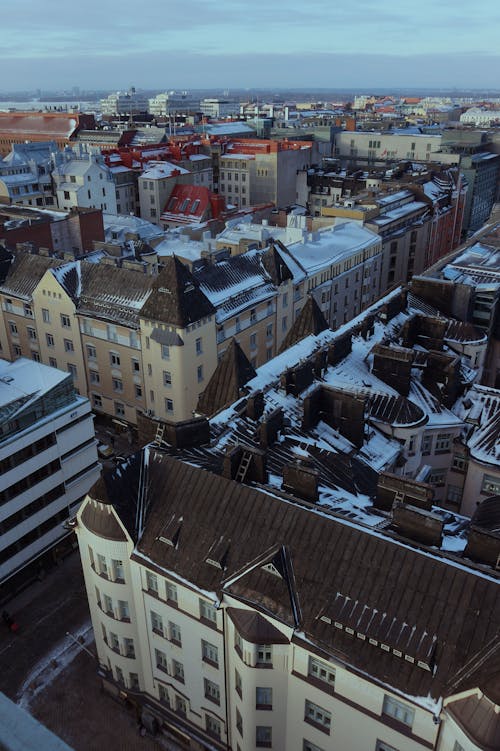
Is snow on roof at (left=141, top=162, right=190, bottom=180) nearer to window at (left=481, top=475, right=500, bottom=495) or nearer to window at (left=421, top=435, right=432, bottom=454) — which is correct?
window at (left=421, top=435, right=432, bottom=454)

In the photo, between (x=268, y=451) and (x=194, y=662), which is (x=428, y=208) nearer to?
(x=268, y=451)

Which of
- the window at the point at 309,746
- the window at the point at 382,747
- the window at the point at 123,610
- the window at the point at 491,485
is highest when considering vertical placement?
the window at the point at 491,485

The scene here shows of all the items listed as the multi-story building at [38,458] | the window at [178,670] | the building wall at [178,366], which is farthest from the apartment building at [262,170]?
the window at [178,670]

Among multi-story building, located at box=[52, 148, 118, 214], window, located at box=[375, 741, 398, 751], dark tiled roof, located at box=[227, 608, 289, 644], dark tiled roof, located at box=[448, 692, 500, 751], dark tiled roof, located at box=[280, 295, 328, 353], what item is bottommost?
window, located at box=[375, 741, 398, 751]

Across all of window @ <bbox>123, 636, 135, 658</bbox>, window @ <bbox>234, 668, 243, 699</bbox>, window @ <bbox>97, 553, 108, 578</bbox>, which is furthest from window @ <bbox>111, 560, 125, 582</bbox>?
window @ <bbox>234, 668, 243, 699</bbox>

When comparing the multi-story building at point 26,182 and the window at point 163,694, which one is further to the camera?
the multi-story building at point 26,182

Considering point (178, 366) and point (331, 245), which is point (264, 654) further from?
point (331, 245)

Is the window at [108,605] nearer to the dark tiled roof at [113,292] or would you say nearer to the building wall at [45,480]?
the building wall at [45,480]
